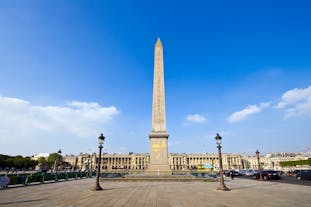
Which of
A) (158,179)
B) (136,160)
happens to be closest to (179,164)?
(136,160)

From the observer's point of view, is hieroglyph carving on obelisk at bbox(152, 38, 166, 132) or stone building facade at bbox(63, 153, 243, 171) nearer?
hieroglyph carving on obelisk at bbox(152, 38, 166, 132)

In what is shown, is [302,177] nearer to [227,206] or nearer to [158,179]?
[158,179]

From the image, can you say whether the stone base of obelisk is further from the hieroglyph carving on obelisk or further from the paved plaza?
the paved plaza

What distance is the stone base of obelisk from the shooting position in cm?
2156

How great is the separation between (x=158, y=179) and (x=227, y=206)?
42.0ft

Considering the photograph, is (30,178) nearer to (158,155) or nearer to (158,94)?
(158,155)

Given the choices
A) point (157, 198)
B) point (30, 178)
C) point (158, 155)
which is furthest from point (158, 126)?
point (30, 178)

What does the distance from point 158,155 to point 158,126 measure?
3521mm

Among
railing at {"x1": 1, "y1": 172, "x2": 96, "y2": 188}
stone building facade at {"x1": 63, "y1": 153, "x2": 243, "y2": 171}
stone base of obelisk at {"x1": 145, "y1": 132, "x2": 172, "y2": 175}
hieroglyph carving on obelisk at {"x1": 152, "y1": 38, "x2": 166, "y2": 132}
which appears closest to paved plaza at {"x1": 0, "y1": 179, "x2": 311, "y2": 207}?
railing at {"x1": 1, "y1": 172, "x2": 96, "y2": 188}

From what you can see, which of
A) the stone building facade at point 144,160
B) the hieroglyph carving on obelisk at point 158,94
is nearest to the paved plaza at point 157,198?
the hieroglyph carving on obelisk at point 158,94

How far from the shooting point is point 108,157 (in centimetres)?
12756

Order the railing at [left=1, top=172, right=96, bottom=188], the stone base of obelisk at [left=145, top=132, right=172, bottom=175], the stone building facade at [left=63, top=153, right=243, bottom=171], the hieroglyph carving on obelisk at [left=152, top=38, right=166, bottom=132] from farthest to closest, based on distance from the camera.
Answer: the stone building facade at [left=63, top=153, right=243, bottom=171], the hieroglyph carving on obelisk at [left=152, top=38, right=166, bottom=132], the stone base of obelisk at [left=145, top=132, right=172, bottom=175], the railing at [left=1, top=172, right=96, bottom=188]

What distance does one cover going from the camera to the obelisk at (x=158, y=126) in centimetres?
2161

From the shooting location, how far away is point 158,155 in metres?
21.7
